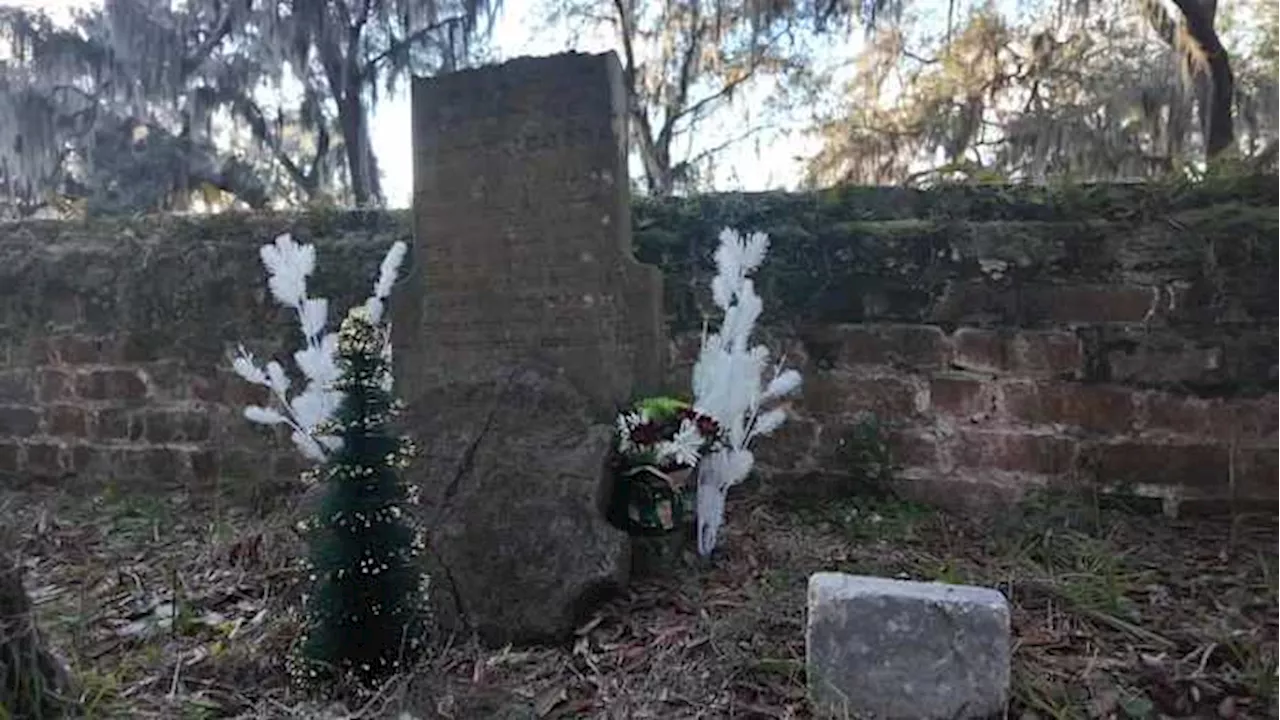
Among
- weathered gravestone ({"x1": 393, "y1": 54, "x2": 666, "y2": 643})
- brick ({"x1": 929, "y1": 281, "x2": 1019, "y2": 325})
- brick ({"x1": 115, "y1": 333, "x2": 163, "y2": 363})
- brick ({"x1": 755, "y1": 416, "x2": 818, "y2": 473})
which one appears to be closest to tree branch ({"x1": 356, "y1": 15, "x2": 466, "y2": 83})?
brick ({"x1": 115, "y1": 333, "x2": 163, "y2": 363})

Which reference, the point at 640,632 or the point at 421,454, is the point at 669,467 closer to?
the point at 640,632

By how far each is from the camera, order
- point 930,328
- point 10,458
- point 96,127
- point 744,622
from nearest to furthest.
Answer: point 744,622 < point 930,328 < point 10,458 < point 96,127

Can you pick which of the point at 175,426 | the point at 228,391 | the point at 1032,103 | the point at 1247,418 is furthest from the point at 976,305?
the point at 1032,103

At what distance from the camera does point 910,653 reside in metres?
1.95

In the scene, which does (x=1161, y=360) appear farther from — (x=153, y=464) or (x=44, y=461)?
(x=44, y=461)

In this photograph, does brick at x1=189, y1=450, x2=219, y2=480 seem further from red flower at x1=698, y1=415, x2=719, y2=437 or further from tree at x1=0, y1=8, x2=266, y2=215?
tree at x1=0, y1=8, x2=266, y2=215

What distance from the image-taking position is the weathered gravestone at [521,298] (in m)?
2.77

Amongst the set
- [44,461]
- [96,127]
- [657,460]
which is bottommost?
[44,461]

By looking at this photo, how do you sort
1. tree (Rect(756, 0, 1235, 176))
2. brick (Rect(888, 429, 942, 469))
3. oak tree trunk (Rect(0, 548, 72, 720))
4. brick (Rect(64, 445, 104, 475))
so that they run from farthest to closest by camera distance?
tree (Rect(756, 0, 1235, 176)), brick (Rect(64, 445, 104, 475)), brick (Rect(888, 429, 942, 469)), oak tree trunk (Rect(0, 548, 72, 720))

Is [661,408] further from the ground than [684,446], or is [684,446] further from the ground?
[661,408]

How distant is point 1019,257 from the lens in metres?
3.48

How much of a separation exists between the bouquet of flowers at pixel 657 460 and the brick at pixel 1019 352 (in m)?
1.21

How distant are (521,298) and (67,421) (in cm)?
300

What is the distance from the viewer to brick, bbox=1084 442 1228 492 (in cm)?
327
